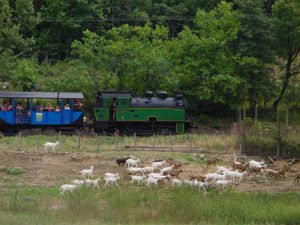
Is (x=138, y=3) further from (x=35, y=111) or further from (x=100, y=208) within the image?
(x=100, y=208)

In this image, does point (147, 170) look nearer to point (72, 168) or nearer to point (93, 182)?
point (93, 182)

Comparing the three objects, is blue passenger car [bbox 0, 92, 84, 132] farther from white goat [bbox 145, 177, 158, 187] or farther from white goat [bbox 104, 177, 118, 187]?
white goat [bbox 145, 177, 158, 187]

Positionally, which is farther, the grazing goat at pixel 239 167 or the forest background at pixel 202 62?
the forest background at pixel 202 62

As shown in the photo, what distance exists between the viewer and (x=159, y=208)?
19297mm

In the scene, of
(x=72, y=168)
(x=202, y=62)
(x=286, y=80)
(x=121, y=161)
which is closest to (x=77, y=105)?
(x=202, y=62)

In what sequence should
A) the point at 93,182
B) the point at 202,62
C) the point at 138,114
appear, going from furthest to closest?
the point at 202,62
the point at 138,114
the point at 93,182

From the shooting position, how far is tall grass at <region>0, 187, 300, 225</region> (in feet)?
58.8

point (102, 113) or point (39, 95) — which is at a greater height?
point (39, 95)

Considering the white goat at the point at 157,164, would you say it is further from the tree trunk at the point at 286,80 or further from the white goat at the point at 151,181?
the tree trunk at the point at 286,80

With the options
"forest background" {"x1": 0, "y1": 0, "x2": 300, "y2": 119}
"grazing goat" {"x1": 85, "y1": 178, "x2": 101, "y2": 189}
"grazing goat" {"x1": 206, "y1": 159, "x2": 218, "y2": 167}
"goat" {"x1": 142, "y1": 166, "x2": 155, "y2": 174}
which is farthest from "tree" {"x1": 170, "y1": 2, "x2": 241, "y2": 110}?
"grazing goat" {"x1": 85, "y1": 178, "x2": 101, "y2": 189}

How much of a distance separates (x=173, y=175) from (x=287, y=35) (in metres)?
25.8

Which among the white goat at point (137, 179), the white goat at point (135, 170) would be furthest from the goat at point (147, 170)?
the white goat at point (137, 179)

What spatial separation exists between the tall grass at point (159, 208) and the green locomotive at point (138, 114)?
1809 centimetres

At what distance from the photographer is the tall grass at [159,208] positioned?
17.9 metres
